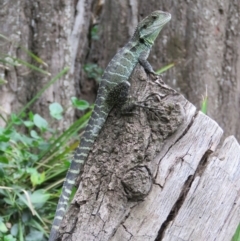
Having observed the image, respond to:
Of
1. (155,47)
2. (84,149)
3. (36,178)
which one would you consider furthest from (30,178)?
(155,47)

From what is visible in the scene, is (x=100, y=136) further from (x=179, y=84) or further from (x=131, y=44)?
(x=179, y=84)

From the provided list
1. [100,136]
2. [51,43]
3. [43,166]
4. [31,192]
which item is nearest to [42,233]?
[31,192]

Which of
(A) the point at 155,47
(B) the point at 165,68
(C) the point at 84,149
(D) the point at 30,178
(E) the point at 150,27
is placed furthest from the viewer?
(A) the point at 155,47

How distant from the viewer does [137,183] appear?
2678 mm

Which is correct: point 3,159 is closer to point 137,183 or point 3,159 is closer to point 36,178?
point 36,178

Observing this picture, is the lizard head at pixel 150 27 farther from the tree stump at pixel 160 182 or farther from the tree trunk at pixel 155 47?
the tree trunk at pixel 155 47


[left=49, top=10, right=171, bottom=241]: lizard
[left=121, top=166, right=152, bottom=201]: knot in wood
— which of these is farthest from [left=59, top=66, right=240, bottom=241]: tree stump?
[left=49, top=10, right=171, bottom=241]: lizard

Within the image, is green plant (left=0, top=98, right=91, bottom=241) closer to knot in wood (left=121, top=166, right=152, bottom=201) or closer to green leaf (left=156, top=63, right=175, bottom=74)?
green leaf (left=156, top=63, right=175, bottom=74)

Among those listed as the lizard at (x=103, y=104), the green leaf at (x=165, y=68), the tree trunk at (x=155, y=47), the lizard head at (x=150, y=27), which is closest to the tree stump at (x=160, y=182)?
the lizard at (x=103, y=104)

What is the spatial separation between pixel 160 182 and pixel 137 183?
13 centimetres

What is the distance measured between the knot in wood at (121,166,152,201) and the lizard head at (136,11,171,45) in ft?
4.13

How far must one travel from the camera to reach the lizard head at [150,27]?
147 inches

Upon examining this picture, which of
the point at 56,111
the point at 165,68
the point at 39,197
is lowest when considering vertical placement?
the point at 39,197

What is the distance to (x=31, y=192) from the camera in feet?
13.3
